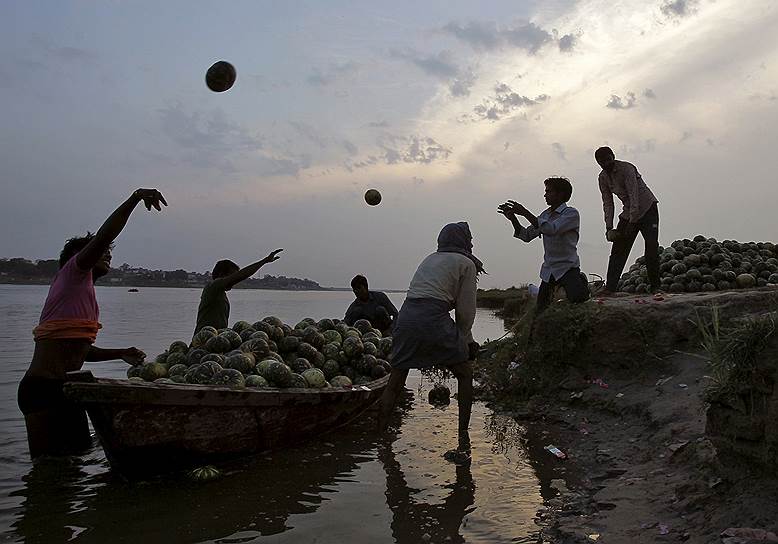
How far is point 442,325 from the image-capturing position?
19.1ft

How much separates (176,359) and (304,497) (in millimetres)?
2683

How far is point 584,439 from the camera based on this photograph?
6535 millimetres

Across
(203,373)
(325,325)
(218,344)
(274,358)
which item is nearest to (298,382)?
(274,358)

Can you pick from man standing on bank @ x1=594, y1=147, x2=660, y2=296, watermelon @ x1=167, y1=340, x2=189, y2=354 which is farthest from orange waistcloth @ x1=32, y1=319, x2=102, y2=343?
man standing on bank @ x1=594, y1=147, x2=660, y2=296

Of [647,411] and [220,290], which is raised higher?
[220,290]

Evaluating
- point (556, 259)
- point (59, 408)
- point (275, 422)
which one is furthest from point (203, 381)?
point (556, 259)

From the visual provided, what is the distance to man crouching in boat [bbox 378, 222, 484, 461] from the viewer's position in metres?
5.85

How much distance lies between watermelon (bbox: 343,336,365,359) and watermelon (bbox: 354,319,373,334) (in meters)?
1.41

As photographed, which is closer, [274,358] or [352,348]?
[274,358]

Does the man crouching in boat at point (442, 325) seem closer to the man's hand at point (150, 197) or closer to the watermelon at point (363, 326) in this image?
the man's hand at point (150, 197)

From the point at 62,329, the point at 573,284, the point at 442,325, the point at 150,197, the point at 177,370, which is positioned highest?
the point at 150,197

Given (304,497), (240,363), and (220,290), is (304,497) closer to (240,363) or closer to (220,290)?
(240,363)

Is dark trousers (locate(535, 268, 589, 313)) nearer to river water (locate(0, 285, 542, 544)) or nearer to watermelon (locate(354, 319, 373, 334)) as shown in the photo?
river water (locate(0, 285, 542, 544))

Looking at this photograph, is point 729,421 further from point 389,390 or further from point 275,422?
point 275,422
